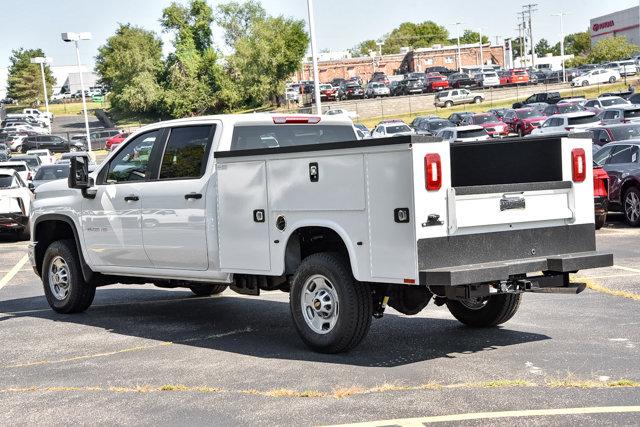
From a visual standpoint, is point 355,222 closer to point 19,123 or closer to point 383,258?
point 383,258

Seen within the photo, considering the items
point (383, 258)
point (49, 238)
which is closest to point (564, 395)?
point (383, 258)

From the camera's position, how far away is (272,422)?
675cm

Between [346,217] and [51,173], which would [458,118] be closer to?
[51,173]

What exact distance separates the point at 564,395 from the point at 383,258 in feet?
6.13

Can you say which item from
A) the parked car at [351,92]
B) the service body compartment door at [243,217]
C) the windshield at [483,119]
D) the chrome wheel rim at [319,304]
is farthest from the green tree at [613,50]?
the chrome wheel rim at [319,304]

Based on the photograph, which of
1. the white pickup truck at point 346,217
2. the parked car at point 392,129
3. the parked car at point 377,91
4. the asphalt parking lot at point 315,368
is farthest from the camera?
the parked car at point 377,91

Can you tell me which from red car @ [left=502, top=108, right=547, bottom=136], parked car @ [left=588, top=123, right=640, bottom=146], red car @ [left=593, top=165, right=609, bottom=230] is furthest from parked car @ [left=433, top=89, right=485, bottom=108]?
red car @ [left=593, top=165, right=609, bottom=230]

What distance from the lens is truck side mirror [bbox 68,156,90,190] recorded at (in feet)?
37.3

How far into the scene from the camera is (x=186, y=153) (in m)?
10.4

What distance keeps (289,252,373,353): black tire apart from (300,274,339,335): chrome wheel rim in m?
0.03

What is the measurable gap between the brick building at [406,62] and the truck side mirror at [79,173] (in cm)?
13175

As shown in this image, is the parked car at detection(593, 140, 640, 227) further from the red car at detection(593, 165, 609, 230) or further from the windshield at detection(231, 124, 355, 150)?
the windshield at detection(231, 124, 355, 150)

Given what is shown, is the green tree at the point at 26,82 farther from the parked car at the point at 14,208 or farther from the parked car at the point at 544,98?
the parked car at the point at 14,208

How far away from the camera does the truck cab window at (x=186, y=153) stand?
10.2 meters
